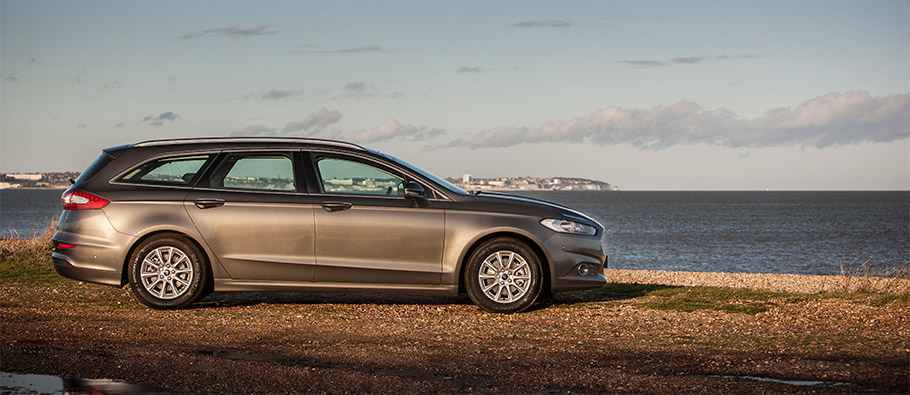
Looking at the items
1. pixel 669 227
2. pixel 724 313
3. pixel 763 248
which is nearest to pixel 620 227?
pixel 669 227

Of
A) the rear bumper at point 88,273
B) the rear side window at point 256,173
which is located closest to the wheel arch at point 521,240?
the rear side window at point 256,173

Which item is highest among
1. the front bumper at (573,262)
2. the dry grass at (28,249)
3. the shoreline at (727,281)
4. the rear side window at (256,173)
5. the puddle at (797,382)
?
the rear side window at (256,173)

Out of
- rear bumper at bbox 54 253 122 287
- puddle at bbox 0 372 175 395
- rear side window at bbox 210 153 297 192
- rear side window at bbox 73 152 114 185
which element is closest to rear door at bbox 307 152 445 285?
rear side window at bbox 210 153 297 192

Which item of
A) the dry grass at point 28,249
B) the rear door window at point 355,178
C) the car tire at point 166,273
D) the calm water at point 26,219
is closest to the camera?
the car tire at point 166,273

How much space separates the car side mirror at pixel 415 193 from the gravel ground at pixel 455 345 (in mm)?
1126

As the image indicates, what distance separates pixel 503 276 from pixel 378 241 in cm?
129

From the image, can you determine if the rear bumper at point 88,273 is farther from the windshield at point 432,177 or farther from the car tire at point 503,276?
the car tire at point 503,276

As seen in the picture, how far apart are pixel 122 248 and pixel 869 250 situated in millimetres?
46794

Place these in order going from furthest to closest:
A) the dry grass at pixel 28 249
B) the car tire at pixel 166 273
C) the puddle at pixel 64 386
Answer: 1. the dry grass at pixel 28 249
2. the car tire at pixel 166 273
3. the puddle at pixel 64 386

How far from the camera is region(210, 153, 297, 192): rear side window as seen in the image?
890 cm

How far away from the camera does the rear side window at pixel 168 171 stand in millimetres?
8953

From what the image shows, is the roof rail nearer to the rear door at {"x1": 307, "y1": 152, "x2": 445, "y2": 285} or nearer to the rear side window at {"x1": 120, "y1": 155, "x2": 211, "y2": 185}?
the rear side window at {"x1": 120, "y1": 155, "x2": 211, "y2": 185}

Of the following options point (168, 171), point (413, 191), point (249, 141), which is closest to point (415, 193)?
point (413, 191)

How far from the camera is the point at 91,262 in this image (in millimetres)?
8766
